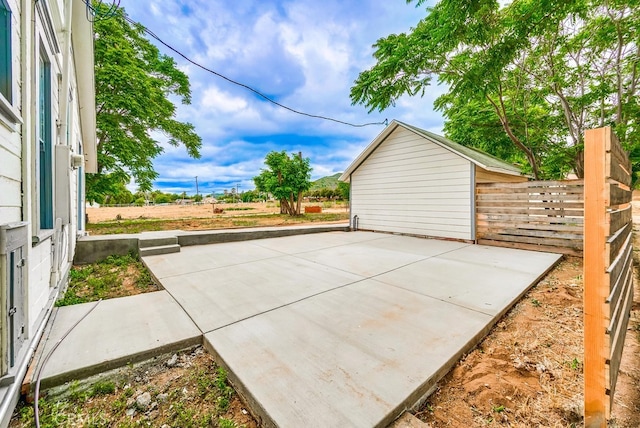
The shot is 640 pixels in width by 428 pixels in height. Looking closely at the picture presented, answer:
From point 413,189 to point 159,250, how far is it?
6.73m

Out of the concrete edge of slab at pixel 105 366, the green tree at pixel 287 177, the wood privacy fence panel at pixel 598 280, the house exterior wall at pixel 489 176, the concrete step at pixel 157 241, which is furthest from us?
the green tree at pixel 287 177

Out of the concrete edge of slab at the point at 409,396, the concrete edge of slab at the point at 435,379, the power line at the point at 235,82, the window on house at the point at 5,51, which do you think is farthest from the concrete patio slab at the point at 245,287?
the power line at the point at 235,82

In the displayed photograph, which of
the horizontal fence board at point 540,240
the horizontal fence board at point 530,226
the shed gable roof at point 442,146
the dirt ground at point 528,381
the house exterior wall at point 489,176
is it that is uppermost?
the shed gable roof at point 442,146

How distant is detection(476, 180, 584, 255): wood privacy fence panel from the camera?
531cm

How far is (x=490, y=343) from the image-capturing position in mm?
2154

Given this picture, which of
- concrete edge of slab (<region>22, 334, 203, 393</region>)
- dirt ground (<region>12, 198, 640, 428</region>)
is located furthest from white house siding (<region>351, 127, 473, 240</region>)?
concrete edge of slab (<region>22, 334, 203, 393</region>)

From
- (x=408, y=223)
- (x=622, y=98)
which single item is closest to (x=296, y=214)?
(x=408, y=223)

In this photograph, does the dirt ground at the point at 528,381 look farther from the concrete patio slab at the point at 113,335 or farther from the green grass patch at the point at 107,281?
the green grass patch at the point at 107,281

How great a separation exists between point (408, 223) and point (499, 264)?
3.54m

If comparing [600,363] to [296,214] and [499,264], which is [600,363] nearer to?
[499,264]

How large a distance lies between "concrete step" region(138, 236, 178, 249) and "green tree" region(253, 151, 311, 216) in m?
11.1

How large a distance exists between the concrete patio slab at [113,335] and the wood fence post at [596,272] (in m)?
2.46

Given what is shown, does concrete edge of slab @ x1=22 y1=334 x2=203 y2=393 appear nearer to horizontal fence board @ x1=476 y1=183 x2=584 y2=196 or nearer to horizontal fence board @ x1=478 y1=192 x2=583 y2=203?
horizontal fence board @ x1=478 y1=192 x2=583 y2=203

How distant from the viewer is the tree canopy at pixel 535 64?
532 centimetres
